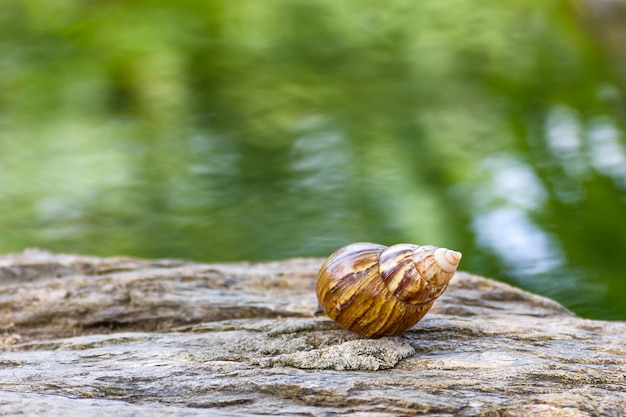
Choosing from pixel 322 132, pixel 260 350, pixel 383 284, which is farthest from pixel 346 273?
pixel 322 132

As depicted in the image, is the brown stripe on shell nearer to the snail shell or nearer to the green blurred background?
the snail shell

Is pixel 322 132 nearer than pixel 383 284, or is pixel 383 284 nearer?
pixel 383 284

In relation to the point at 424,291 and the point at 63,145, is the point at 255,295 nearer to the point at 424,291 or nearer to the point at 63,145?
the point at 424,291

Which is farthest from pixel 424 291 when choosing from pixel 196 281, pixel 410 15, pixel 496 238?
pixel 410 15

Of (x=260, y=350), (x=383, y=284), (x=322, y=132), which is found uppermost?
(x=322, y=132)

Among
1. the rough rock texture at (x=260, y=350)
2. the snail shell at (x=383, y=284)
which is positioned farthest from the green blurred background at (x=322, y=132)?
the snail shell at (x=383, y=284)

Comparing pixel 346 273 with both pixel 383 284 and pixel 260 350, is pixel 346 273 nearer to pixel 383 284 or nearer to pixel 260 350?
pixel 383 284
